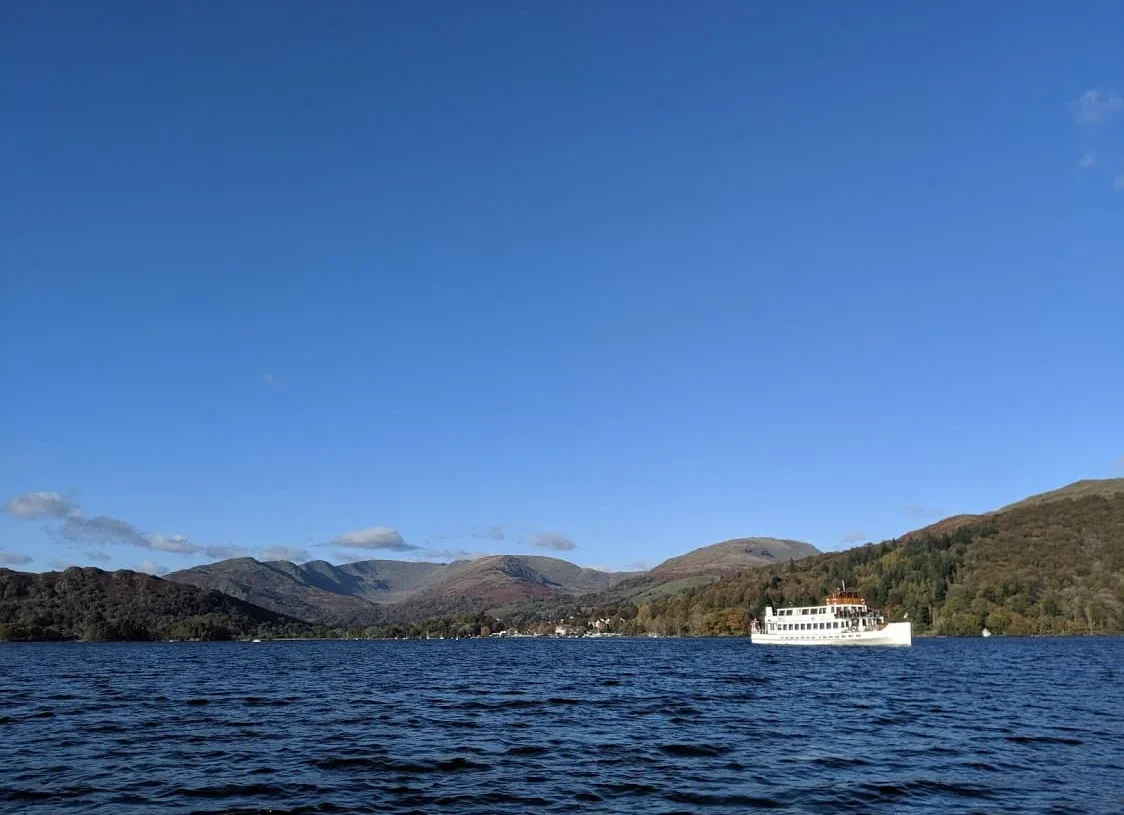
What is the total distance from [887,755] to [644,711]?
23262 mm

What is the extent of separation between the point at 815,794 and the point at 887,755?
11086 millimetres

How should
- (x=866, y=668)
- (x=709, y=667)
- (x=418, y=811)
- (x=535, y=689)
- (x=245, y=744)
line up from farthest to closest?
1. (x=709, y=667)
2. (x=866, y=668)
3. (x=535, y=689)
4. (x=245, y=744)
5. (x=418, y=811)

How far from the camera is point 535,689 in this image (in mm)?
84938

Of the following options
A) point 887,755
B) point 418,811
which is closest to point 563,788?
point 418,811

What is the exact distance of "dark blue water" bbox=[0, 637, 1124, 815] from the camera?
101 ft

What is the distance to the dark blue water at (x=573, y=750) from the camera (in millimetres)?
30812

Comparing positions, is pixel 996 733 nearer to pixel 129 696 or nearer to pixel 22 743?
pixel 22 743

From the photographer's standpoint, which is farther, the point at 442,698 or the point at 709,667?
the point at 709,667

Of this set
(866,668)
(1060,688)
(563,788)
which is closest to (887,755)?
(563,788)

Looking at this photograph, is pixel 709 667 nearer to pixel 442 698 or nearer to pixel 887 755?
pixel 442 698

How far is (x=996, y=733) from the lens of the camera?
47875 millimetres

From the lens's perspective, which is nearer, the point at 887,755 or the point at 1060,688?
the point at 887,755

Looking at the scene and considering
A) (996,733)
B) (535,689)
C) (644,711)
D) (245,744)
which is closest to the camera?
(245,744)

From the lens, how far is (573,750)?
139ft
